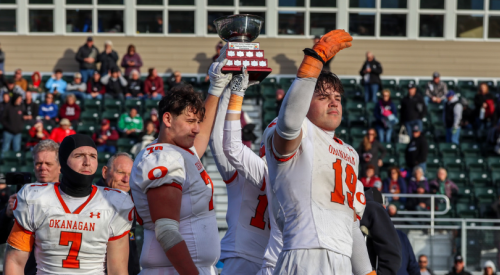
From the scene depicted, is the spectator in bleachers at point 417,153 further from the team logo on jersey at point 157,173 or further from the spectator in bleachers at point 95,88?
the team logo on jersey at point 157,173

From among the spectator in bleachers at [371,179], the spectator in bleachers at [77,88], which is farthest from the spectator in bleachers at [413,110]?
the spectator in bleachers at [77,88]

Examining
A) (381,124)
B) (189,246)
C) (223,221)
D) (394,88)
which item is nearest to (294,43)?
(394,88)

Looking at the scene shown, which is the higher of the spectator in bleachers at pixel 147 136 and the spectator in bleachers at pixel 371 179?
the spectator in bleachers at pixel 147 136

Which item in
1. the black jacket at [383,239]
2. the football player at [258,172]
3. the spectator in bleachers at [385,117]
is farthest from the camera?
the spectator in bleachers at [385,117]

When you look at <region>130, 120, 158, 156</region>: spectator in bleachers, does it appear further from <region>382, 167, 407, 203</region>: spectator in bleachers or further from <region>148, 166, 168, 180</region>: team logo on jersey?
<region>148, 166, 168, 180</region>: team logo on jersey

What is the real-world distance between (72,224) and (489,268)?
8.47m

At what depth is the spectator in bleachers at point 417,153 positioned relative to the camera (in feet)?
49.4

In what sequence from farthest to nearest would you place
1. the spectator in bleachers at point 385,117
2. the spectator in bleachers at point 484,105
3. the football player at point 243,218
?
the spectator in bleachers at point 484,105
the spectator in bleachers at point 385,117
the football player at point 243,218

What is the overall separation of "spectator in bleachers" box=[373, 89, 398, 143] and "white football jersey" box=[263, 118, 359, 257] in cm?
1269

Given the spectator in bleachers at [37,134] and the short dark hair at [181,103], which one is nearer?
the short dark hair at [181,103]

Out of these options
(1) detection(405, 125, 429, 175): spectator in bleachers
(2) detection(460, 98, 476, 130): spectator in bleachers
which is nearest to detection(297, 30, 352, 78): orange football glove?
(1) detection(405, 125, 429, 175): spectator in bleachers

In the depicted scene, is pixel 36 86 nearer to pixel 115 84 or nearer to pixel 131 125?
pixel 115 84

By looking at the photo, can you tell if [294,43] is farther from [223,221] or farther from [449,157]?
[223,221]

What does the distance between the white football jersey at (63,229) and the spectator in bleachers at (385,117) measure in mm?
12881
